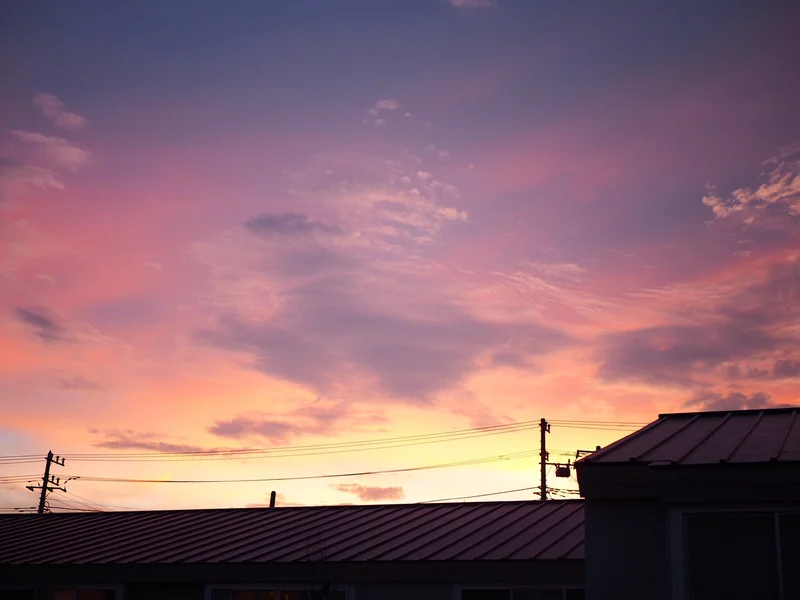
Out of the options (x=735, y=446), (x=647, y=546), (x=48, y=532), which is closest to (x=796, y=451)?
(x=735, y=446)

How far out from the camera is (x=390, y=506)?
86.9 ft

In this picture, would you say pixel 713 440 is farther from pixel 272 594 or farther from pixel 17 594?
pixel 17 594

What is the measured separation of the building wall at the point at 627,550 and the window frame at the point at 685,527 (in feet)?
0.58

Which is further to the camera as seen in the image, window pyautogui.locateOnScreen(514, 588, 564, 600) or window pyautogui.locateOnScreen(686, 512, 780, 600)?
window pyautogui.locateOnScreen(514, 588, 564, 600)

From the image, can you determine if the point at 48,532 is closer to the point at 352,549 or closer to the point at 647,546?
the point at 352,549

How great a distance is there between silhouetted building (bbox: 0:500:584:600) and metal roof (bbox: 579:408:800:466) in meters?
3.83

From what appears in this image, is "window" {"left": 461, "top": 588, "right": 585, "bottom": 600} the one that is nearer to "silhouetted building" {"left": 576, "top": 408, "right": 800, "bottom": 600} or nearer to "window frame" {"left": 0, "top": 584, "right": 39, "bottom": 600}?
"silhouetted building" {"left": 576, "top": 408, "right": 800, "bottom": 600}

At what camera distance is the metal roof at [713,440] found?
13451 millimetres

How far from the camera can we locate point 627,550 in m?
13.5

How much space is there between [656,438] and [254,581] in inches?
437

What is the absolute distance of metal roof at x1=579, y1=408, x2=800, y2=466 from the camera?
1345 cm

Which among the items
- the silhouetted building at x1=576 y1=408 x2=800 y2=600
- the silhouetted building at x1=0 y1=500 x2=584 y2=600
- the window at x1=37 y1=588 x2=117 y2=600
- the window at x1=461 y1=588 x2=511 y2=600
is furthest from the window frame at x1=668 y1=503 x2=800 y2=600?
the window at x1=37 y1=588 x2=117 y2=600

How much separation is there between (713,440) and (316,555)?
35.1ft

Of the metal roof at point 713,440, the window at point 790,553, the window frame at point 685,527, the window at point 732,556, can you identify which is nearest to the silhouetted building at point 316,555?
the metal roof at point 713,440
